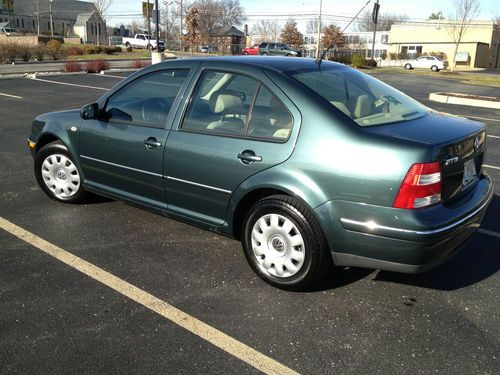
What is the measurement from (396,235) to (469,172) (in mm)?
921

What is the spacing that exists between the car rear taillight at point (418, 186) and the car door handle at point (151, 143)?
1986 mm

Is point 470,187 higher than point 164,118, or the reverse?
point 164,118

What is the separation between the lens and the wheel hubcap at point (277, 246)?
129 inches

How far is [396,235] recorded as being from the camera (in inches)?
113

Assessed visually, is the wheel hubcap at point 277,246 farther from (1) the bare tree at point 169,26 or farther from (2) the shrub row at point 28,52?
(1) the bare tree at point 169,26

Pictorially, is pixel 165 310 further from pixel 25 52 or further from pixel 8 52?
pixel 25 52

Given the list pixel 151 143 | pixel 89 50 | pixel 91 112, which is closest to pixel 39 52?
pixel 89 50

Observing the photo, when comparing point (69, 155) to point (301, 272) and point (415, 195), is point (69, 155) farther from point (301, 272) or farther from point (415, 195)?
point (415, 195)

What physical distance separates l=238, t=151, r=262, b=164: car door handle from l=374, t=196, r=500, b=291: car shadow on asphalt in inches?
52.7

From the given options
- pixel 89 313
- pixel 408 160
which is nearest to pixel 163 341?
pixel 89 313

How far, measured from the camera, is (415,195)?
2.83 meters

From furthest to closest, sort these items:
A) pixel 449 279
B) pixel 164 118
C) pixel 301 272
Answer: pixel 164 118
pixel 449 279
pixel 301 272

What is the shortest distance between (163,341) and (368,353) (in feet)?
3.96

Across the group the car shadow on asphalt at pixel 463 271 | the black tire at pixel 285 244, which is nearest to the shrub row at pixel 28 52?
the black tire at pixel 285 244
